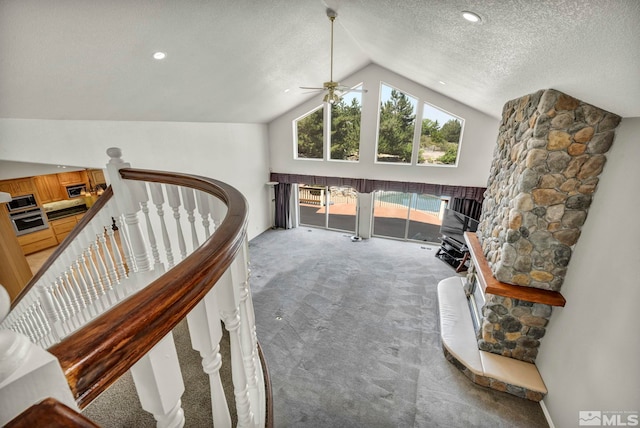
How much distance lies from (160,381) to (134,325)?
0.64ft

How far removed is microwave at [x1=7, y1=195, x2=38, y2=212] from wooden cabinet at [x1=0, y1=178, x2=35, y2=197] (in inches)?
3.9

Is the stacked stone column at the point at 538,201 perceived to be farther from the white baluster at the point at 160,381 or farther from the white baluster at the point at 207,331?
the white baluster at the point at 160,381

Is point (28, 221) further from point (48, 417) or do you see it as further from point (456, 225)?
point (456, 225)

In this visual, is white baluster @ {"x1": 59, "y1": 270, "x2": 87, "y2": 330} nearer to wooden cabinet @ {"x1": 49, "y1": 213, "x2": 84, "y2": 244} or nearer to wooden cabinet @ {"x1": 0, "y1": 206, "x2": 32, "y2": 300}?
wooden cabinet @ {"x1": 0, "y1": 206, "x2": 32, "y2": 300}

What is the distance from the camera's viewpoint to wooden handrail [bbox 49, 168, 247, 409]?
0.39 meters

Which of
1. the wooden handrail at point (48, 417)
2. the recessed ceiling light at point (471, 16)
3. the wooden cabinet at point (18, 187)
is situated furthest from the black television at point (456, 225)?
the wooden cabinet at point (18, 187)

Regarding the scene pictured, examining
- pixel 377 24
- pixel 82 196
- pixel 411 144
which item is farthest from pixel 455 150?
pixel 82 196

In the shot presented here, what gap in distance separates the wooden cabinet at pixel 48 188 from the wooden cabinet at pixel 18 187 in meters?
0.22

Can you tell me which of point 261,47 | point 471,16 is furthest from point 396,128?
point 471,16

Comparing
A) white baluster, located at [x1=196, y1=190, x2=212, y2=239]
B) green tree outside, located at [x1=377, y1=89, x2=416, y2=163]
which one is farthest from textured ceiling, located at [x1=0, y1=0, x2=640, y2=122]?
green tree outside, located at [x1=377, y1=89, x2=416, y2=163]

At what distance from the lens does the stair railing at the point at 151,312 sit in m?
0.39

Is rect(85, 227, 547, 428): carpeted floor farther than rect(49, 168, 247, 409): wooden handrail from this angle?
Yes

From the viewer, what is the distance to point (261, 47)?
142 inches

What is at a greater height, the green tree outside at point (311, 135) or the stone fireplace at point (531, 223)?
the green tree outside at point (311, 135)
